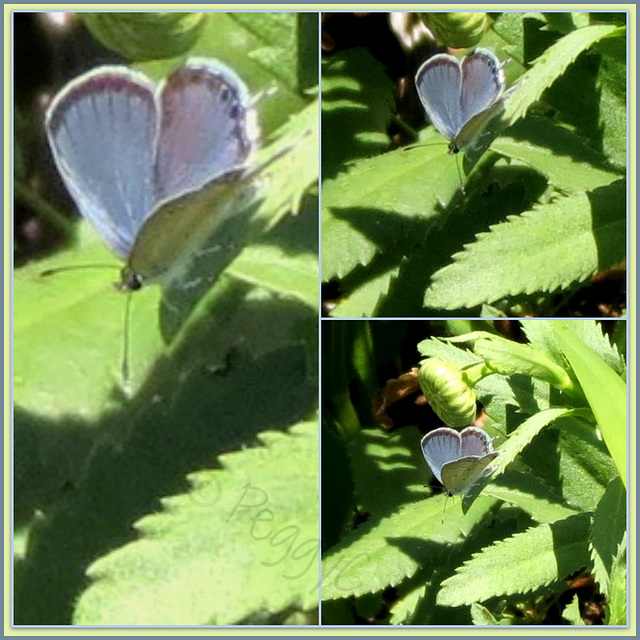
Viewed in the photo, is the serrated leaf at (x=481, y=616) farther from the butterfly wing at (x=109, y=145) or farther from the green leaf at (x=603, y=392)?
the butterfly wing at (x=109, y=145)

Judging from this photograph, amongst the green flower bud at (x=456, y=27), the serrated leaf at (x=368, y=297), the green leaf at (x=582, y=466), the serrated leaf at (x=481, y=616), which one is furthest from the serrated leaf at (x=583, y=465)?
the green flower bud at (x=456, y=27)

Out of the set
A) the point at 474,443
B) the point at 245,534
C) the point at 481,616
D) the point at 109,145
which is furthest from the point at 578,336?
the point at 109,145

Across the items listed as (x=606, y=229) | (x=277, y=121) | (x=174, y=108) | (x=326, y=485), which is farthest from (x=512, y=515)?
(x=174, y=108)

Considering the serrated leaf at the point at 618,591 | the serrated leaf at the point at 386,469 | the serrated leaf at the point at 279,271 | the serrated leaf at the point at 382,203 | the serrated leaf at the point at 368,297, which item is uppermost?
the serrated leaf at the point at 382,203

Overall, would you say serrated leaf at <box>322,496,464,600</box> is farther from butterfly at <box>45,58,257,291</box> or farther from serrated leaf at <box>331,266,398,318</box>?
butterfly at <box>45,58,257,291</box>

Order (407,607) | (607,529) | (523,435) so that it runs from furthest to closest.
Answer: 1. (407,607)
2. (607,529)
3. (523,435)

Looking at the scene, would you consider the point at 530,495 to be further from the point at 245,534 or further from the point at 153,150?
the point at 153,150
